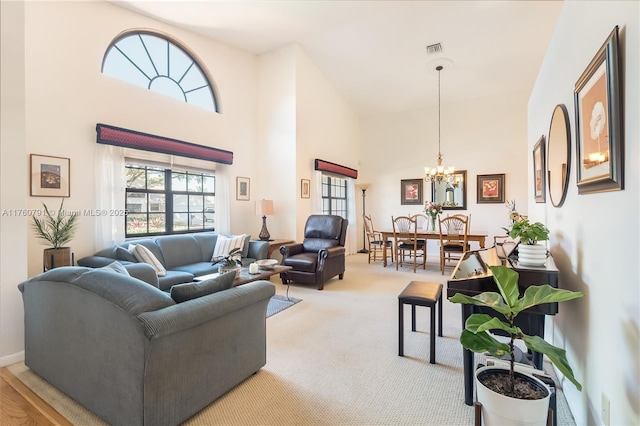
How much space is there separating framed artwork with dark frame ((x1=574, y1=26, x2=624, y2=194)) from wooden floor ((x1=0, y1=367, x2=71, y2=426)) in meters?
3.05

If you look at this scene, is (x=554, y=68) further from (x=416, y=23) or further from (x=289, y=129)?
(x=289, y=129)

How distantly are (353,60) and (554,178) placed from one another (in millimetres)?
4691

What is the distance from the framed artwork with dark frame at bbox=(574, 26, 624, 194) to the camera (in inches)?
48.1

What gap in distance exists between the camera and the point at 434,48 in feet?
17.5

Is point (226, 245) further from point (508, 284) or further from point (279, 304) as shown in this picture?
point (508, 284)

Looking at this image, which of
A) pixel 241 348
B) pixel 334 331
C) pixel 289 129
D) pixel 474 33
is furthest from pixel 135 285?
pixel 474 33

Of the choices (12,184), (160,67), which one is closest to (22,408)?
(12,184)

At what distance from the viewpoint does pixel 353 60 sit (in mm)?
6059

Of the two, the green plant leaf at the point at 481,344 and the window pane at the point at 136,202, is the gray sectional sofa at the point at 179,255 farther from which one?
the green plant leaf at the point at 481,344

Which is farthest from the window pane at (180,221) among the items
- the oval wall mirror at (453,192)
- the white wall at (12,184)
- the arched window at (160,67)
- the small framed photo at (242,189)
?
the oval wall mirror at (453,192)

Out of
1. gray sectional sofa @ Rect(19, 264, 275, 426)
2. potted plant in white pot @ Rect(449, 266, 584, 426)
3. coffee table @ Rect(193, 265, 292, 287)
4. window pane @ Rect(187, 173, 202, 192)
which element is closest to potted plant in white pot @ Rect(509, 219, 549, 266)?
potted plant in white pot @ Rect(449, 266, 584, 426)

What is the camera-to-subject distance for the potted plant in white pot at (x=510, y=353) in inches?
49.5

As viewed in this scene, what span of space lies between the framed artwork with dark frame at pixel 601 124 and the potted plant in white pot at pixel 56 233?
4455 mm

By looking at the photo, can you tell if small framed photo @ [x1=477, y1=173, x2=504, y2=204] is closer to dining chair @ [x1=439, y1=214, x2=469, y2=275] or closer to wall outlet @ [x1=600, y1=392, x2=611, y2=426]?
dining chair @ [x1=439, y1=214, x2=469, y2=275]
